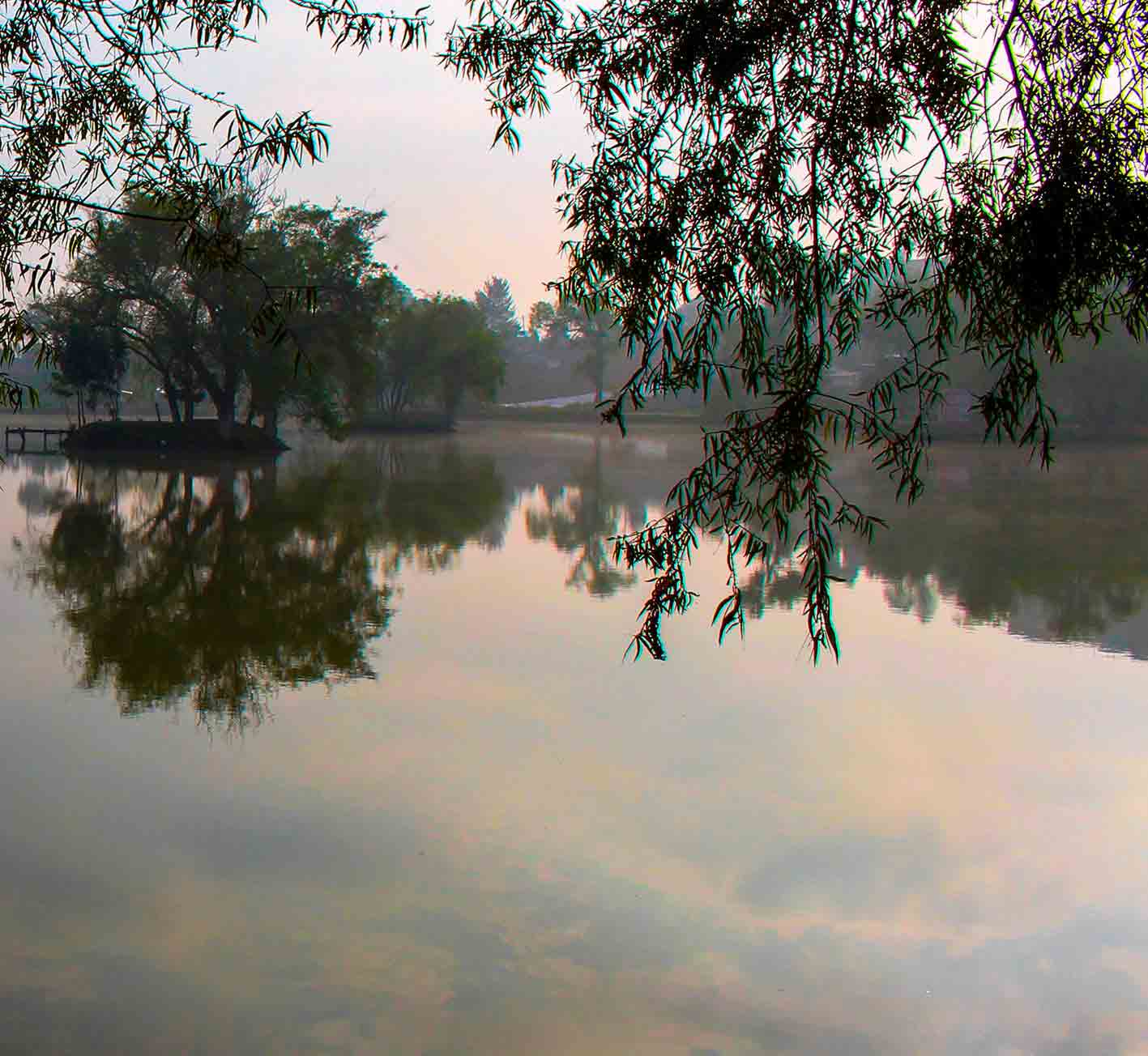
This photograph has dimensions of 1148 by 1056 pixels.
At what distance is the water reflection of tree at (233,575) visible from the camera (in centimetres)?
1015

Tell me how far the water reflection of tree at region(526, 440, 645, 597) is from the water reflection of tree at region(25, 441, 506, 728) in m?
1.04

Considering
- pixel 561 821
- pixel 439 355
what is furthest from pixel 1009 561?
pixel 439 355

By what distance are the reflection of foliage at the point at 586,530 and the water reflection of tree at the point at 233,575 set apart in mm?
1049

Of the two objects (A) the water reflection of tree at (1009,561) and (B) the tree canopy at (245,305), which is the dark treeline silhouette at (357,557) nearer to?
(A) the water reflection of tree at (1009,561)

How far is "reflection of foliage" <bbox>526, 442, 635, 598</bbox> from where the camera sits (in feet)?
52.6

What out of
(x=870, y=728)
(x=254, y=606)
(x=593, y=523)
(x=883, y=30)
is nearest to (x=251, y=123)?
(x=883, y=30)

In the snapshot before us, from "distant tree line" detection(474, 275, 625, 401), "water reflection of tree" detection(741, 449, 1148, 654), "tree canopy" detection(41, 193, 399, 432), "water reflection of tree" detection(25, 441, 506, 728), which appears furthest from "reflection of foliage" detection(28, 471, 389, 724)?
"distant tree line" detection(474, 275, 625, 401)

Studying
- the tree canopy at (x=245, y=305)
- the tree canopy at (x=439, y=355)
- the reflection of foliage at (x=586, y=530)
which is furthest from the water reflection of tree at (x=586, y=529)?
the tree canopy at (x=439, y=355)

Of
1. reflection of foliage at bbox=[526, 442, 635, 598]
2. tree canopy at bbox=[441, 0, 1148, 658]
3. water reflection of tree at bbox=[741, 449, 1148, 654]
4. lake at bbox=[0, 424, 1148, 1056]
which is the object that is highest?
tree canopy at bbox=[441, 0, 1148, 658]

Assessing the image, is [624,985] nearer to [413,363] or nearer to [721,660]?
[721,660]

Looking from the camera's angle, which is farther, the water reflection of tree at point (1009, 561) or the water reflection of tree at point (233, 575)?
the water reflection of tree at point (1009, 561)

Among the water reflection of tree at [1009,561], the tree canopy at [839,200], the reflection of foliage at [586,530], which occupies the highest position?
the tree canopy at [839,200]

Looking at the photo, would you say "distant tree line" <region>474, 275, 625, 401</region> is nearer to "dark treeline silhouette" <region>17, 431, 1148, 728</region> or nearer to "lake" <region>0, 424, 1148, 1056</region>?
"dark treeline silhouette" <region>17, 431, 1148, 728</region>

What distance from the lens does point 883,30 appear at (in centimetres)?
608
